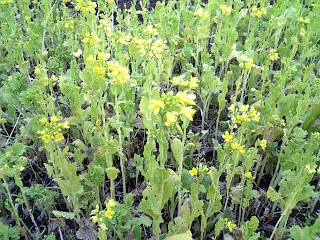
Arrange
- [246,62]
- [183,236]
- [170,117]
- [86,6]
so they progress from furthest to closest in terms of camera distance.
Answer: [86,6] < [246,62] < [183,236] < [170,117]

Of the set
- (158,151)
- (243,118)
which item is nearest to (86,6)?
(158,151)

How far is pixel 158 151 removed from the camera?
2.56m

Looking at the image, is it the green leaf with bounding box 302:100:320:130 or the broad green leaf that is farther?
the green leaf with bounding box 302:100:320:130

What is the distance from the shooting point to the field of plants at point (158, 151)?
185cm

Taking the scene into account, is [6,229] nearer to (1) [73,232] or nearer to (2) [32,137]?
(1) [73,232]

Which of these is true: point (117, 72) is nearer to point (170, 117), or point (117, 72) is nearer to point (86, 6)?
point (170, 117)

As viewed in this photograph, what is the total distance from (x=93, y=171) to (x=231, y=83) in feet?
4.74

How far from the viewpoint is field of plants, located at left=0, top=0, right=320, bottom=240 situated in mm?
1851

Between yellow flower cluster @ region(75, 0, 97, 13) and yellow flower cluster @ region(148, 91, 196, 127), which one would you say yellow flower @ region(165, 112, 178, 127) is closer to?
yellow flower cluster @ region(148, 91, 196, 127)

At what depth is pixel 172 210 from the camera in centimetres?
208

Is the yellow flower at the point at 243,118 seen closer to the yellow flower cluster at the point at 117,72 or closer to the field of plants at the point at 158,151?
the field of plants at the point at 158,151

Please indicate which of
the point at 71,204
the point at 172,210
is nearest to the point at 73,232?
the point at 71,204

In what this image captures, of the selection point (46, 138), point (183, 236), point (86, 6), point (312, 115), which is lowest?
point (183, 236)

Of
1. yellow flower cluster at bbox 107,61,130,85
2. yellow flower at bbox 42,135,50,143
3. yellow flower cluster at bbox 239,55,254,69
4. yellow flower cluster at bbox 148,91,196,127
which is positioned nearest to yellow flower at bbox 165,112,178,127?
yellow flower cluster at bbox 148,91,196,127
